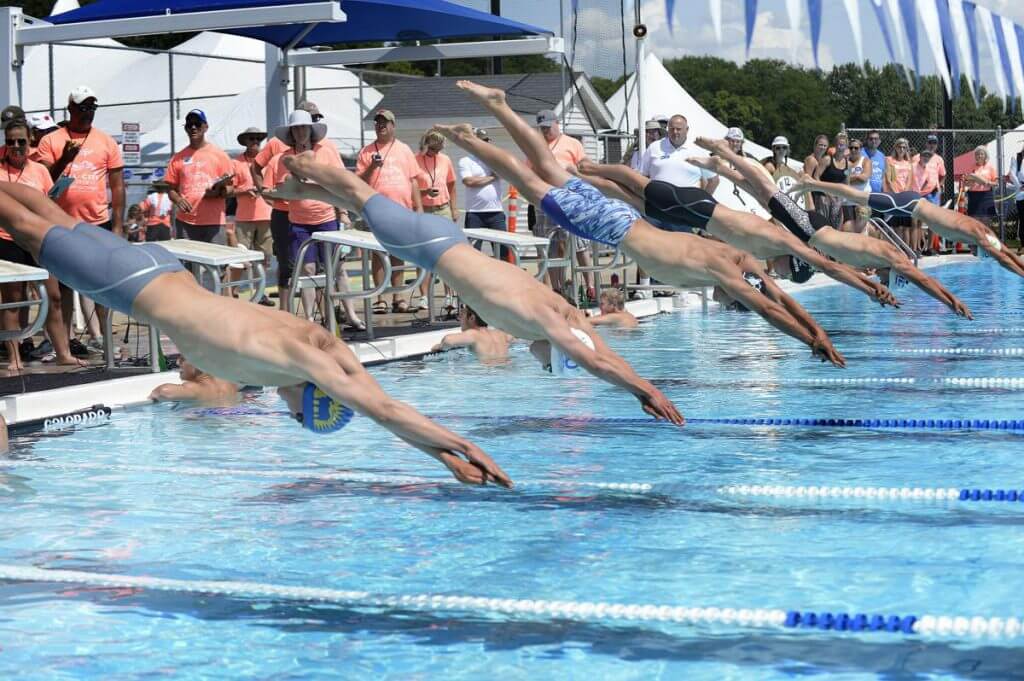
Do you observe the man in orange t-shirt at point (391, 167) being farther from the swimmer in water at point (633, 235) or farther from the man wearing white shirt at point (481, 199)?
the swimmer in water at point (633, 235)

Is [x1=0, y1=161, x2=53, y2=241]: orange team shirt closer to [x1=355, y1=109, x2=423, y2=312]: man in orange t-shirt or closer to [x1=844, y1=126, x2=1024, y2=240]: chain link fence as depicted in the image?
[x1=355, y1=109, x2=423, y2=312]: man in orange t-shirt

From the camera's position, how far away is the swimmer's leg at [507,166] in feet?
23.7

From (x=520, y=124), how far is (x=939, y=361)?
4514 mm

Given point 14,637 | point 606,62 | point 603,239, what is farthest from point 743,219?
point 606,62

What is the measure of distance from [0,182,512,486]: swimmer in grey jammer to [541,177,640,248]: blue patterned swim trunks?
8.75 ft

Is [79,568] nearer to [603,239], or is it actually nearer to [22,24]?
[603,239]

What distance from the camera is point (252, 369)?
456cm

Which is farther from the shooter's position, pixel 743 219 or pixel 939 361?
pixel 939 361

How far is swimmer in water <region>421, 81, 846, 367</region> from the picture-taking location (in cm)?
632

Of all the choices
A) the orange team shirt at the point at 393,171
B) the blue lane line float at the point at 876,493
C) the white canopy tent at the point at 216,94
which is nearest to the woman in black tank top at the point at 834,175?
the orange team shirt at the point at 393,171

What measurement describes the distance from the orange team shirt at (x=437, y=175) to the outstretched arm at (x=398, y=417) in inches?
303

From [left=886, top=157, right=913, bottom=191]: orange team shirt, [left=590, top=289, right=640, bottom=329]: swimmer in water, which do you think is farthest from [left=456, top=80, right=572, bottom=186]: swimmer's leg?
[left=886, top=157, right=913, bottom=191]: orange team shirt

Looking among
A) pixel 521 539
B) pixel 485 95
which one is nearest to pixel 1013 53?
pixel 485 95

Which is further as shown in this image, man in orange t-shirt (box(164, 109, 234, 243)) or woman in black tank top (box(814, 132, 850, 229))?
woman in black tank top (box(814, 132, 850, 229))
